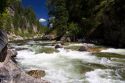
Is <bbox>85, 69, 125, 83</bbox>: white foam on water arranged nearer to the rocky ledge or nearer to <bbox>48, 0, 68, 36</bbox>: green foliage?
the rocky ledge

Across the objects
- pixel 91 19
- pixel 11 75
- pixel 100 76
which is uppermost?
pixel 11 75

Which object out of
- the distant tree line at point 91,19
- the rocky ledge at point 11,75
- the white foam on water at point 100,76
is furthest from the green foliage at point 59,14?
the rocky ledge at point 11,75

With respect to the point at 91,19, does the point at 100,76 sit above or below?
above

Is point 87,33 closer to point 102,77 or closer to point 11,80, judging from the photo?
point 102,77

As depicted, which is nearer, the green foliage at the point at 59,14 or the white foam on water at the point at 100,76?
the white foam on water at the point at 100,76

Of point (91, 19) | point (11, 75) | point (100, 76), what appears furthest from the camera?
point (91, 19)

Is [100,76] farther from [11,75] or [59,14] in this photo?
[59,14]

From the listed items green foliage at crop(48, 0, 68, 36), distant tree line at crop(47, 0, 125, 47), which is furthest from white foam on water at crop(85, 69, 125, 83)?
green foliage at crop(48, 0, 68, 36)

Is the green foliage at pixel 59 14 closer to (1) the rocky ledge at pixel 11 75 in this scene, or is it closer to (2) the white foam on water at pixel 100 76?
(2) the white foam on water at pixel 100 76

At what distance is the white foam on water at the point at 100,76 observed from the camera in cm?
1928

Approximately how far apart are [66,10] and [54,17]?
202 inches

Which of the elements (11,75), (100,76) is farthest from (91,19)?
(11,75)

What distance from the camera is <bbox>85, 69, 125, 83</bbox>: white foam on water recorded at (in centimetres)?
1928

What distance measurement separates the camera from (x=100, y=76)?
21.0 metres
